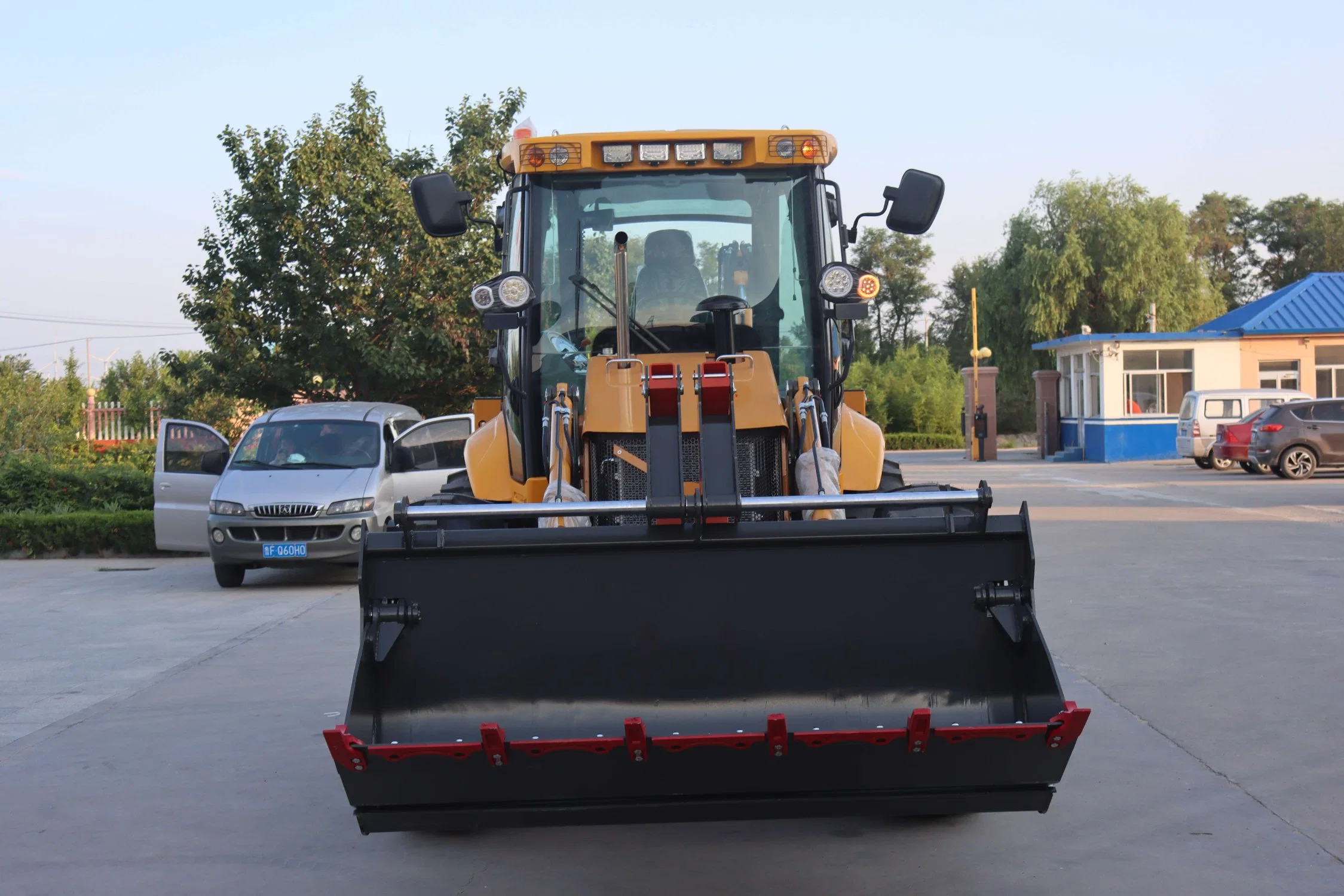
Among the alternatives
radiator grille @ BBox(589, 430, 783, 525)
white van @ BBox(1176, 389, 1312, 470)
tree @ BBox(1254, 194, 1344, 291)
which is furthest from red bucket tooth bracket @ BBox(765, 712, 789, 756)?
tree @ BBox(1254, 194, 1344, 291)

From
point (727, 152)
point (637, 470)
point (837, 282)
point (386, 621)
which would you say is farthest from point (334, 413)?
point (386, 621)

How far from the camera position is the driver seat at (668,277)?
6191mm

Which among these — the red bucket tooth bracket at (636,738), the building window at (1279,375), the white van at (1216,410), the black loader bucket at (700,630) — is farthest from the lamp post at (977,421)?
the red bucket tooth bracket at (636,738)

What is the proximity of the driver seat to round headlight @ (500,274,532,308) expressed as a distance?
0.66 metres

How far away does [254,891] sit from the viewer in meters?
4.77

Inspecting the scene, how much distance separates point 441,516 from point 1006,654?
2.01m

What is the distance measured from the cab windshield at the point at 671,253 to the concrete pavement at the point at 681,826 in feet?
7.53

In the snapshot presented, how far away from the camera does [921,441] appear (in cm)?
5200

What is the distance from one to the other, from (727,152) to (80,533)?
47.6ft

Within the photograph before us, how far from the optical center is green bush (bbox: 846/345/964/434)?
176ft

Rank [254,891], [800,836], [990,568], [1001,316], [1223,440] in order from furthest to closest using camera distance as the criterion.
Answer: [1001,316]
[1223,440]
[800,836]
[254,891]
[990,568]

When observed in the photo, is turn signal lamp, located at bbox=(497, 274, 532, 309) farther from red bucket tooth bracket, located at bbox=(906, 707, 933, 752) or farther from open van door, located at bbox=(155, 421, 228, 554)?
open van door, located at bbox=(155, 421, 228, 554)

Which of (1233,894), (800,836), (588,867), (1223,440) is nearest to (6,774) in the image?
(588,867)

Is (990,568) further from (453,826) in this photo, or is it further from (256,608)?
(256,608)
